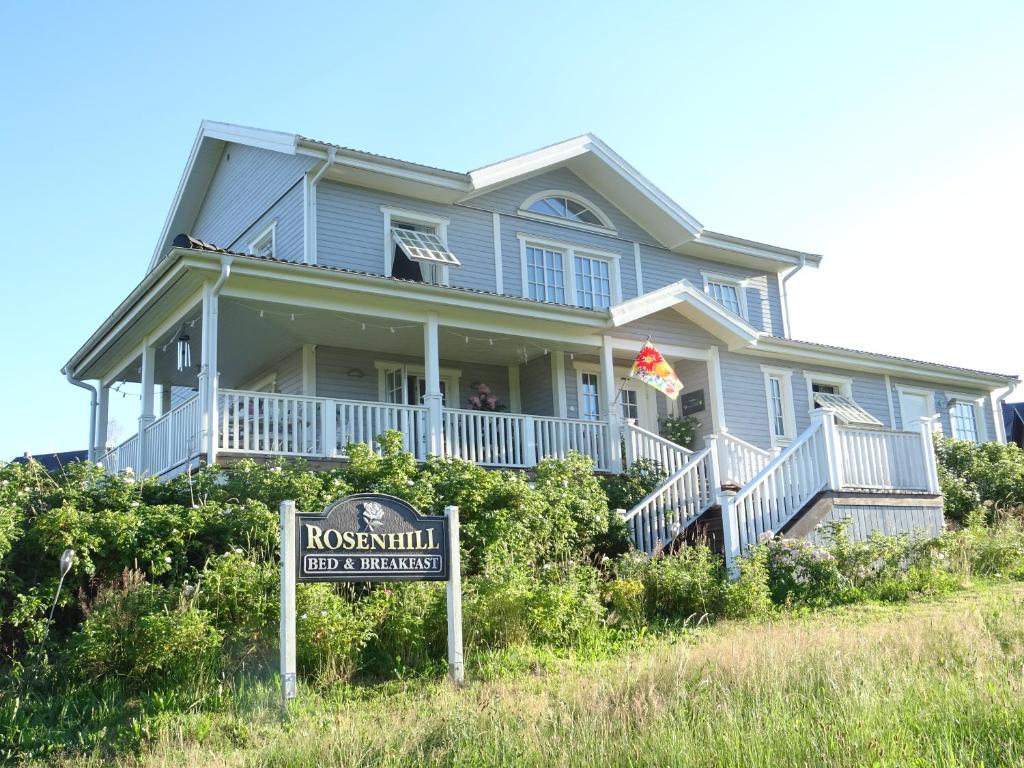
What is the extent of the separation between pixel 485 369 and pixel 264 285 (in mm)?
5723

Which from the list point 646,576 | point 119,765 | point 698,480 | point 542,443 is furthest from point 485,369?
point 119,765

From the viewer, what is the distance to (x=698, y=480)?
13.9 meters

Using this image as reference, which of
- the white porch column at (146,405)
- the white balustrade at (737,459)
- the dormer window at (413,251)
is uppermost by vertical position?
the dormer window at (413,251)

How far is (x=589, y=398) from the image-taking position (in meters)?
18.1

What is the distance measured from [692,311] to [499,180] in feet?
13.6

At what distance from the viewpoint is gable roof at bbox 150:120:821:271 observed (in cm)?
1703

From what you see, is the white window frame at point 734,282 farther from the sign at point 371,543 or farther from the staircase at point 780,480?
the sign at point 371,543

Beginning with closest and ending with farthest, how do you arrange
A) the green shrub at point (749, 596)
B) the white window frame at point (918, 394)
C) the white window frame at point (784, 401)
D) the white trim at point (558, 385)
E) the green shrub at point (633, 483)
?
1. the green shrub at point (749, 596)
2. the green shrub at point (633, 483)
3. the white trim at point (558, 385)
4. the white window frame at point (784, 401)
5. the white window frame at point (918, 394)

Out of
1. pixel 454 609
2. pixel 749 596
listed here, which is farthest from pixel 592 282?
pixel 454 609

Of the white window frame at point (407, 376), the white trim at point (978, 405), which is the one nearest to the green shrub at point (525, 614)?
the white window frame at point (407, 376)

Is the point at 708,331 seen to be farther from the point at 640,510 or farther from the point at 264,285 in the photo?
the point at 264,285

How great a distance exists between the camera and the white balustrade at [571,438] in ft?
49.7

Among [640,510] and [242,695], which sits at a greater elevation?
[640,510]

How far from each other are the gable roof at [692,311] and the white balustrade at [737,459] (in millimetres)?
2590
